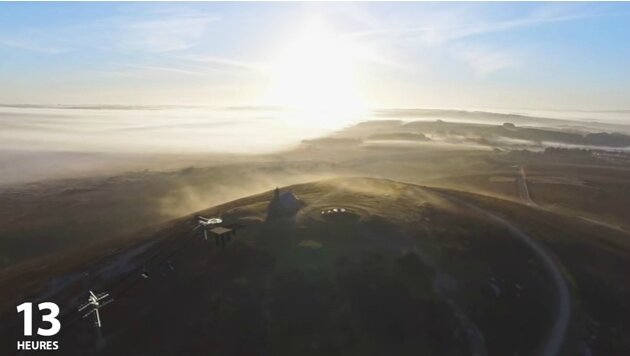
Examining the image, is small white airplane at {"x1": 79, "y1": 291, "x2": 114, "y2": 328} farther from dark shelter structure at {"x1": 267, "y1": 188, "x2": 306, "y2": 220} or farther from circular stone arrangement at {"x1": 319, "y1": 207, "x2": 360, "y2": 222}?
circular stone arrangement at {"x1": 319, "y1": 207, "x2": 360, "y2": 222}

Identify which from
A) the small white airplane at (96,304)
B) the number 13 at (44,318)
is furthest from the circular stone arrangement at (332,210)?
the number 13 at (44,318)

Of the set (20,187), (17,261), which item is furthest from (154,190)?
(17,261)

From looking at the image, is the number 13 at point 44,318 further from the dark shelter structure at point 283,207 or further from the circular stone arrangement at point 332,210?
the circular stone arrangement at point 332,210

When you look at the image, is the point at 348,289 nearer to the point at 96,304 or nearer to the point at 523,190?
the point at 96,304

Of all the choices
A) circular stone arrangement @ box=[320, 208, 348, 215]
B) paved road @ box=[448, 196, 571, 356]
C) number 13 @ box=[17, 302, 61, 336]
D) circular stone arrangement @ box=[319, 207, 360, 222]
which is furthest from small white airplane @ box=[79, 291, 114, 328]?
paved road @ box=[448, 196, 571, 356]

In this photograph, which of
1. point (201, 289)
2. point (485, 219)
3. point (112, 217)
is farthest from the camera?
point (112, 217)

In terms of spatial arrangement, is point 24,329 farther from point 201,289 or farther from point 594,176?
point 594,176
